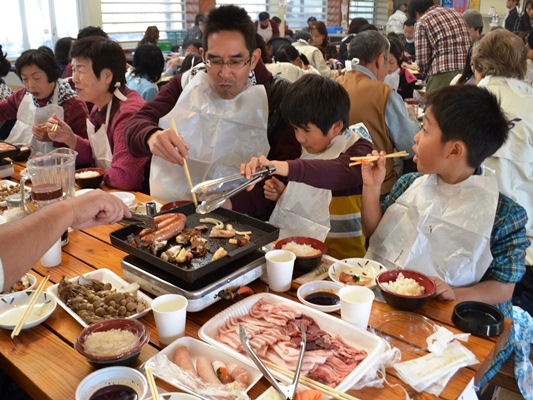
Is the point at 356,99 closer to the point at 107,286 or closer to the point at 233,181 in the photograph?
the point at 233,181

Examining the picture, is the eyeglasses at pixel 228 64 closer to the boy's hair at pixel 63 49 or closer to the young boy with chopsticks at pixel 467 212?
the young boy with chopsticks at pixel 467 212

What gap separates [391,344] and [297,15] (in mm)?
15316

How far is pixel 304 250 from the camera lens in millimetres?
2084

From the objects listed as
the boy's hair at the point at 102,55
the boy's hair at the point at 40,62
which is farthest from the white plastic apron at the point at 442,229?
the boy's hair at the point at 40,62

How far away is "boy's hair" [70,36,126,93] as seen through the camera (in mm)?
3393

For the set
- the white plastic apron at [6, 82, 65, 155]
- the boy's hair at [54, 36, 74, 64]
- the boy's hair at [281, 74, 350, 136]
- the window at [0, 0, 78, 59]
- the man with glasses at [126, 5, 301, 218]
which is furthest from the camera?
the window at [0, 0, 78, 59]

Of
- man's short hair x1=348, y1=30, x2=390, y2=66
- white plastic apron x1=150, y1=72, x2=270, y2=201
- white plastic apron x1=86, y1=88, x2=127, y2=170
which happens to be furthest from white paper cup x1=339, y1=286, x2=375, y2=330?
man's short hair x1=348, y1=30, x2=390, y2=66

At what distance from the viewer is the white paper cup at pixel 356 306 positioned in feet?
5.29

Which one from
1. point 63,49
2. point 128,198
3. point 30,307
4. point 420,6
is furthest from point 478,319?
point 420,6

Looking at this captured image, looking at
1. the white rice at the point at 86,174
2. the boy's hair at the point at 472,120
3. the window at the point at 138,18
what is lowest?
the white rice at the point at 86,174

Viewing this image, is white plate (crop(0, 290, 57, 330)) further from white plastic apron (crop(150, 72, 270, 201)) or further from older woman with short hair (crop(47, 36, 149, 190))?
older woman with short hair (crop(47, 36, 149, 190))

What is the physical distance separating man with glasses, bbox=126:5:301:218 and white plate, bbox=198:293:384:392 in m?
1.25

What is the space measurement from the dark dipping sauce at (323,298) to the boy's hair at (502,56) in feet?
9.03

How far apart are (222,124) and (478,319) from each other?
5.92 ft
